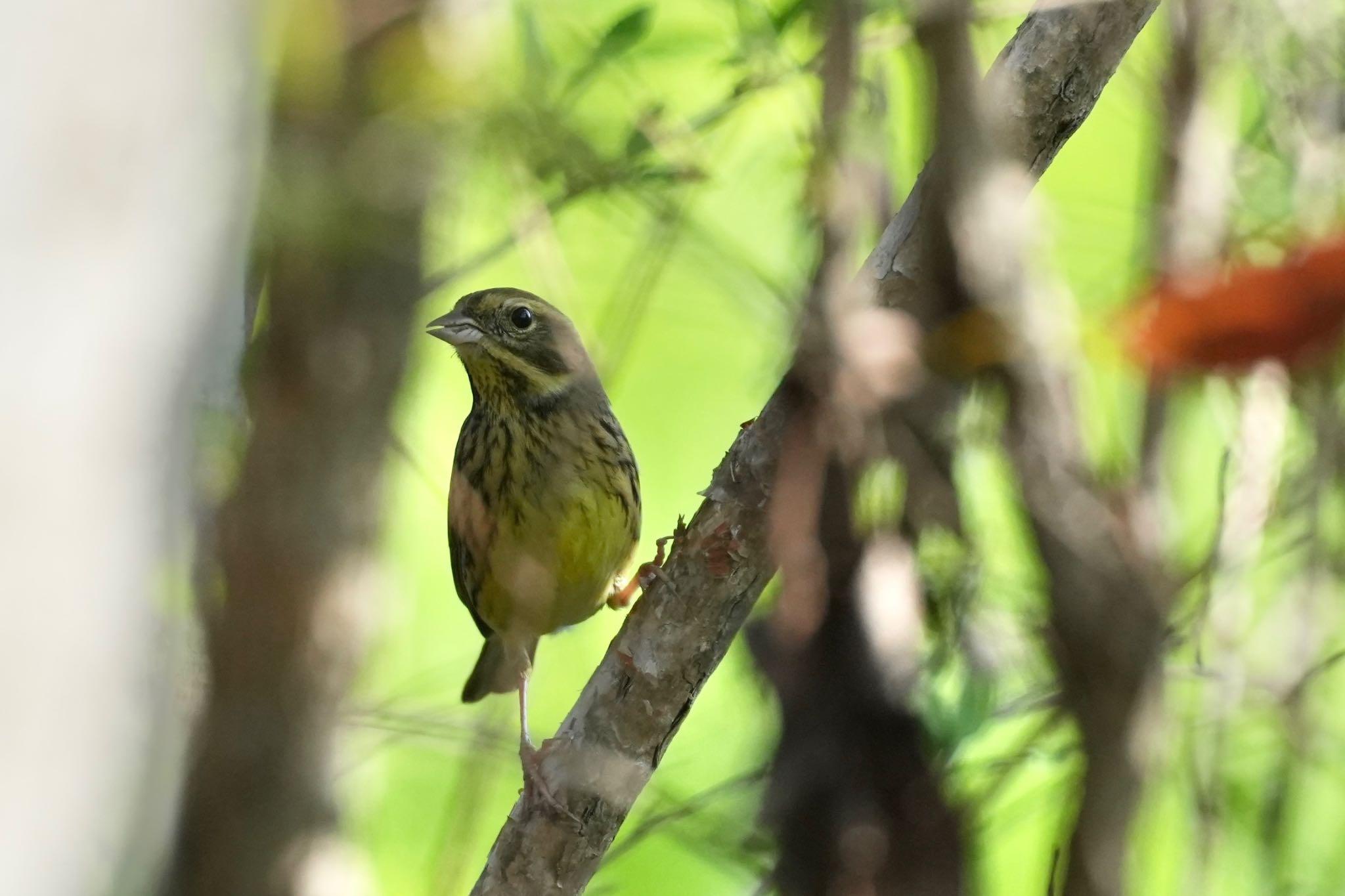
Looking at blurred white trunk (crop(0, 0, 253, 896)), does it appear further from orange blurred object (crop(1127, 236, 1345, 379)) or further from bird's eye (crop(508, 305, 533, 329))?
bird's eye (crop(508, 305, 533, 329))

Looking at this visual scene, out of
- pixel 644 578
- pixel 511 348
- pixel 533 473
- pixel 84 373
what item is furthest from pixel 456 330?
pixel 84 373

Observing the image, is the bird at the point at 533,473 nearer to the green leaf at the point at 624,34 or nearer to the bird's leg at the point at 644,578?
the bird's leg at the point at 644,578

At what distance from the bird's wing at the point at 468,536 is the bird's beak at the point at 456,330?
0.44 m

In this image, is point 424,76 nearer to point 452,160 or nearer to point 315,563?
point 452,160

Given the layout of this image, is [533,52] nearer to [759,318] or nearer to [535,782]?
[759,318]

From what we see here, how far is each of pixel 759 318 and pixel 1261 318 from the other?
1.39 metres

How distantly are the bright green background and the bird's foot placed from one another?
10cm

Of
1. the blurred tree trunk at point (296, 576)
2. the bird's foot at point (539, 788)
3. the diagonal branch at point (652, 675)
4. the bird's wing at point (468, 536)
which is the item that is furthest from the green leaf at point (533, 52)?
the blurred tree trunk at point (296, 576)

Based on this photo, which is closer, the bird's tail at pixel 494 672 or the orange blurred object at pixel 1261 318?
the orange blurred object at pixel 1261 318

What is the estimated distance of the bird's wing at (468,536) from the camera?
459cm

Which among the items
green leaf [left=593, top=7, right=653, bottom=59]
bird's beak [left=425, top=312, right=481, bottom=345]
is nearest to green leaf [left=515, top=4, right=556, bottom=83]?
green leaf [left=593, top=7, right=653, bottom=59]

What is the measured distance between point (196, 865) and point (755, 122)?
145 inches

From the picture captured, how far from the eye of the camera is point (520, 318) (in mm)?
4719

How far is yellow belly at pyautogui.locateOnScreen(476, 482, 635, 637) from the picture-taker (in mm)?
4480
